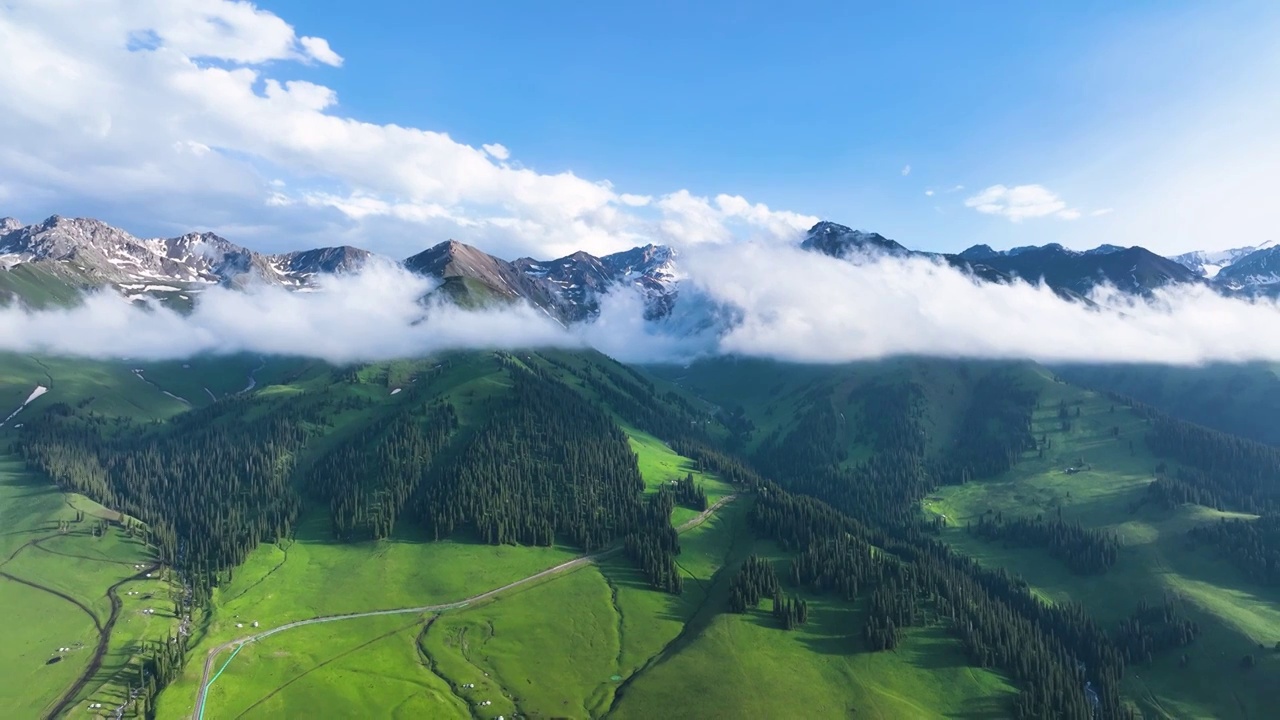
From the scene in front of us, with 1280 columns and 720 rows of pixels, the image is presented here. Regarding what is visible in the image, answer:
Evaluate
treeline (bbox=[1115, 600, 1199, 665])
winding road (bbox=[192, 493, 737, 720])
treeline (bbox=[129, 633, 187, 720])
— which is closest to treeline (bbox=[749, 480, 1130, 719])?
treeline (bbox=[1115, 600, 1199, 665])

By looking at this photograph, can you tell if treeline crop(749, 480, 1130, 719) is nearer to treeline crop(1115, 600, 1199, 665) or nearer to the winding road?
treeline crop(1115, 600, 1199, 665)

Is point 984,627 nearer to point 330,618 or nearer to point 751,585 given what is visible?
point 751,585

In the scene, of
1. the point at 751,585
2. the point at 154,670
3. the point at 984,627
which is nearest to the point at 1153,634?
the point at 984,627

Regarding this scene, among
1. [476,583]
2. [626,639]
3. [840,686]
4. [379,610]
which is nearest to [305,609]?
[379,610]

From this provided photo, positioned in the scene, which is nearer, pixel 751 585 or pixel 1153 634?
pixel 751 585

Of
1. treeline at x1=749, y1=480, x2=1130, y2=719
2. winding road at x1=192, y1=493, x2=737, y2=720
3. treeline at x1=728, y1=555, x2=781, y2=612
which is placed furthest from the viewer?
treeline at x1=728, y1=555, x2=781, y2=612

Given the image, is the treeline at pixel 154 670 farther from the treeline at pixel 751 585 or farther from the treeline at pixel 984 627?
the treeline at pixel 984 627

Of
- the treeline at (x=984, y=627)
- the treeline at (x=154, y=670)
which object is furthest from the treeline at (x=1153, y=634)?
the treeline at (x=154, y=670)

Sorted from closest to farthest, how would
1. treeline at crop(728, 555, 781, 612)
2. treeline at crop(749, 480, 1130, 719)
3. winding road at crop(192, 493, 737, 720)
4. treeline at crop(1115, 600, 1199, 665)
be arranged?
1. winding road at crop(192, 493, 737, 720)
2. treeline at crop(749, 480, 1130, 719)
3. treeline at crop(728, 555, 781, 612)
4. treeline at crop(1115, 600, 1199, 665)
